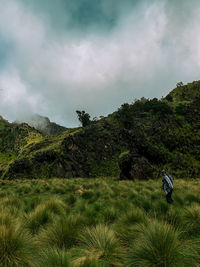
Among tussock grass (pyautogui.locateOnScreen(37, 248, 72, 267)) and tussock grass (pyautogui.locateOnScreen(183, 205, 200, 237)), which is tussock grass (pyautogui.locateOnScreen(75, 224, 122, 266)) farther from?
tussock grass (pyautogui.locateOnScreen(183, 205, 200, 237))

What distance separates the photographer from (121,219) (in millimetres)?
4562

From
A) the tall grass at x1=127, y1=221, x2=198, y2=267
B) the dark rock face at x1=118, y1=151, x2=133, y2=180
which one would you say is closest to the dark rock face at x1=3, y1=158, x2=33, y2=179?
the dark rock face at x1=118, y1=151, x2=133, y2=180

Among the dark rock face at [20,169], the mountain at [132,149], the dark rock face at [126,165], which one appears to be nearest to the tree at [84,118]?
the mountain at [132,149]

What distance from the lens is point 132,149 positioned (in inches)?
1001

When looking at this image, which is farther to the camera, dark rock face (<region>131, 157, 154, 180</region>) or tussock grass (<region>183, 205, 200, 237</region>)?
dark rock face (<region>131, 157, 154, 180</region>)

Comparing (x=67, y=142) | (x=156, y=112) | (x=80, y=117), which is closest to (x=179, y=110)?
(x=156, y=112)

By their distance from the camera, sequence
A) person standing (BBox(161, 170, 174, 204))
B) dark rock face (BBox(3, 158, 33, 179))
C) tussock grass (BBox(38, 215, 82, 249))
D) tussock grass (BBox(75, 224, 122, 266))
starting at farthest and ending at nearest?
dark rock face (BBox(3, 158, 33, 179))
person standing (BBox(161, 170, 174, 204))
tussock grass (BBox(38, 215, 82, 249))
tussock grass (BBox(75, 224, 122, 266))

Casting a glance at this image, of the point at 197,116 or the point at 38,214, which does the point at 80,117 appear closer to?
the point at 197,116

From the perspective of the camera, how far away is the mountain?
2327 centimetres

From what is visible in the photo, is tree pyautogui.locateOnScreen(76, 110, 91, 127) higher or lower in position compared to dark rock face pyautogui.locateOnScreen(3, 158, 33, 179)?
higher

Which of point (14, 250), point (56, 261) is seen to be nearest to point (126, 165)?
point (14, 250)

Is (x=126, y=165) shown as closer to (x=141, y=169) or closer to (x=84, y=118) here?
(x=141, y=169)

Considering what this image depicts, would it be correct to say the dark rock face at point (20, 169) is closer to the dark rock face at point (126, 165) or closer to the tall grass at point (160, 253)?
the dark rock face at point (126, 165)

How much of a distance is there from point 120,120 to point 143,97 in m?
44.7
